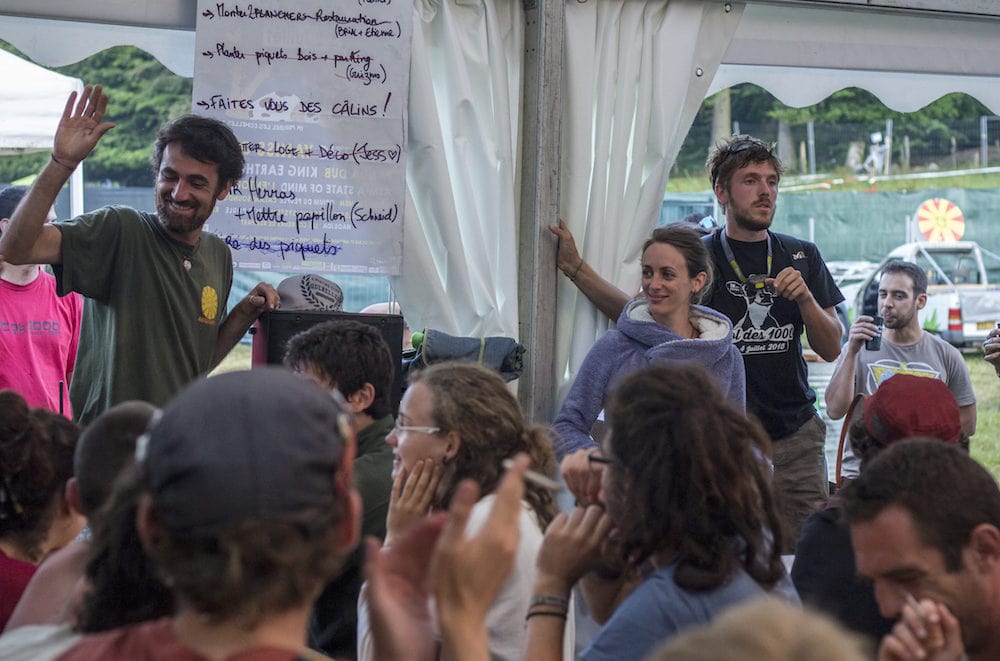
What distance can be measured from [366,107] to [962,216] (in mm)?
11196

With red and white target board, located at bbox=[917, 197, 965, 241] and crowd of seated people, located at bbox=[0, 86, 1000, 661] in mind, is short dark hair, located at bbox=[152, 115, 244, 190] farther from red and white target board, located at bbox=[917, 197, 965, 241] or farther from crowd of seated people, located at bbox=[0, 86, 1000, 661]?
red and white target board, located at bbox=[917, 197, 965, 241]

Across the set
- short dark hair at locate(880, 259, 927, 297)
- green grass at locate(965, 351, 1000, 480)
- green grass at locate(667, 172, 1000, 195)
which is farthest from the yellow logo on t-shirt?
green grass at locate(667, 172, 1000, 195)

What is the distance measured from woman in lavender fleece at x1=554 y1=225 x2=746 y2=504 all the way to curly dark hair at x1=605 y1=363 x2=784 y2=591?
155 cm

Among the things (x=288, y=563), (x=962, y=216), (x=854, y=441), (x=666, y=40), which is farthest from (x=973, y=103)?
(x=288, y=563)

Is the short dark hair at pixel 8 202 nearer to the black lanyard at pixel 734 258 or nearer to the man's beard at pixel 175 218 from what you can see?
the man's beard at pixel 175 218

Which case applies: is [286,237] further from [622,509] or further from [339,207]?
[622,509]

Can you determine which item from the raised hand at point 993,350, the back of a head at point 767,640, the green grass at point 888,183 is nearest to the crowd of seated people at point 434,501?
the back of a head at point 767,640

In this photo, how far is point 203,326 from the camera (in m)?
3.43

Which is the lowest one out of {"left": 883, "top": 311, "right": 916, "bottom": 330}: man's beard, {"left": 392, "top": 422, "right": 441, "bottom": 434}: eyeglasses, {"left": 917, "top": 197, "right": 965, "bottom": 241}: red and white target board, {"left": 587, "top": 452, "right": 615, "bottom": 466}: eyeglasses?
{"left": 587, "top": 452, "right": 615, "bottom": 466}: eyeglasses

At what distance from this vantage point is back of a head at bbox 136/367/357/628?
3.82 feet

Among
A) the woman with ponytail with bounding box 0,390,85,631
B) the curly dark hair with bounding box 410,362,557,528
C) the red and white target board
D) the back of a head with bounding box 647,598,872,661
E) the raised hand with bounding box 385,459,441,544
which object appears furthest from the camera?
the red and white target board

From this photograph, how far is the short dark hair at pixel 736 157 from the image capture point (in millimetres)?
4242

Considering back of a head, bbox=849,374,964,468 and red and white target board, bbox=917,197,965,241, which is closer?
back of a head, bbox=849,374,964,468

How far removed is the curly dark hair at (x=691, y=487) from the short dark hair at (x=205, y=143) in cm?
187
